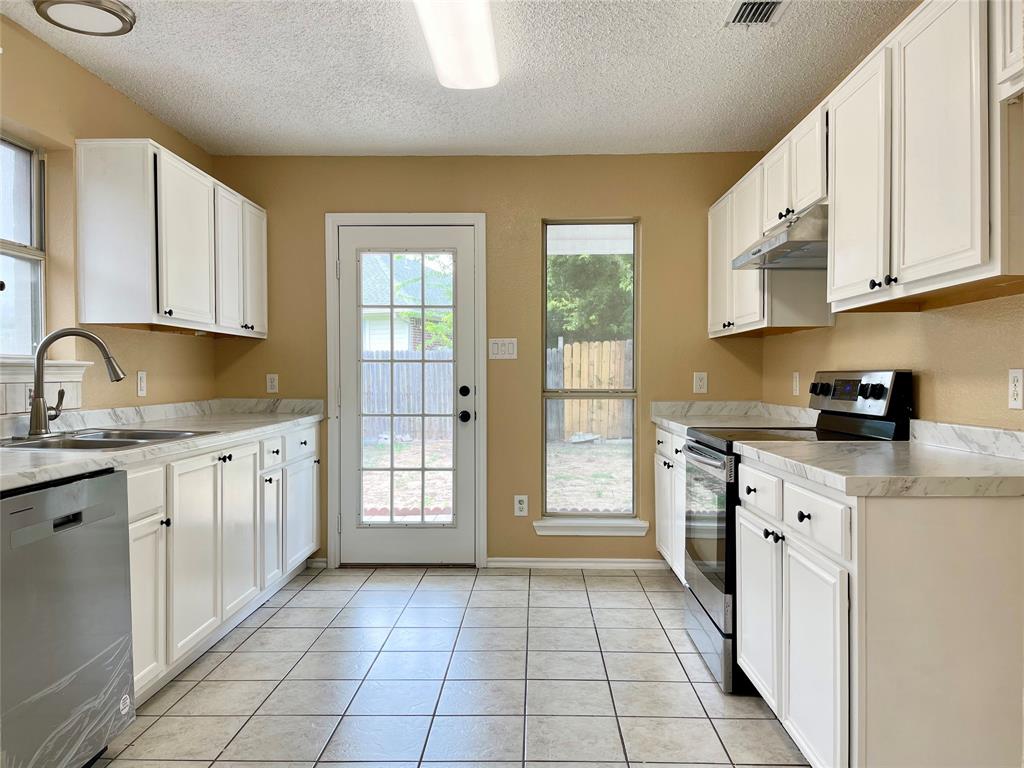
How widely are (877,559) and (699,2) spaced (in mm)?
1946

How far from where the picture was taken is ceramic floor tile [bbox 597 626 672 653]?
2.70m

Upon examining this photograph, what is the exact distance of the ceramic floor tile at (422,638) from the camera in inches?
107

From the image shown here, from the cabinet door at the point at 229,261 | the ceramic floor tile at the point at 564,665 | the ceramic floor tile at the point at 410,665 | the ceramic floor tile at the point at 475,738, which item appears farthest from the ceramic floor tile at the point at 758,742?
the cabinet door at the point at 229,261

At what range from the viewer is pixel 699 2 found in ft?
7.41

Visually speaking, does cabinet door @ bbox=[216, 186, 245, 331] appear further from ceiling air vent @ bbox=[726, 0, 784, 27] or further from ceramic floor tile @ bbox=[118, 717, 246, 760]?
ceiling air vent @ bbox=[726, 0, 784, 27]

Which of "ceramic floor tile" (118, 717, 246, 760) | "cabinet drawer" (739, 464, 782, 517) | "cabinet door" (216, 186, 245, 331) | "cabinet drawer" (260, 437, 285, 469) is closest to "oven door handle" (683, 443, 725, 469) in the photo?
"cabinet drawer" (739, 464, 782, 517)

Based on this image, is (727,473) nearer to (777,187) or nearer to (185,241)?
(777,187)

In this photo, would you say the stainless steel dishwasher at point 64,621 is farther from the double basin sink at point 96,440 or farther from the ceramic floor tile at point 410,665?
the ceramic floor tile at point 410,665

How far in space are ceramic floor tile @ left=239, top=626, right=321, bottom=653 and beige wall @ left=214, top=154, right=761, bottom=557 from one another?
1297 mm

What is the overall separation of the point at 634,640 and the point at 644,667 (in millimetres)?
260

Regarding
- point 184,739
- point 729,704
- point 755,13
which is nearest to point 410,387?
point 184,739

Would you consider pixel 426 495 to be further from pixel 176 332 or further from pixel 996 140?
pixel 996 140

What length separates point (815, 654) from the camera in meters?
1.68

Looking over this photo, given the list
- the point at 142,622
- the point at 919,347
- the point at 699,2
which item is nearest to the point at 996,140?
Answer: the point at 919,347
